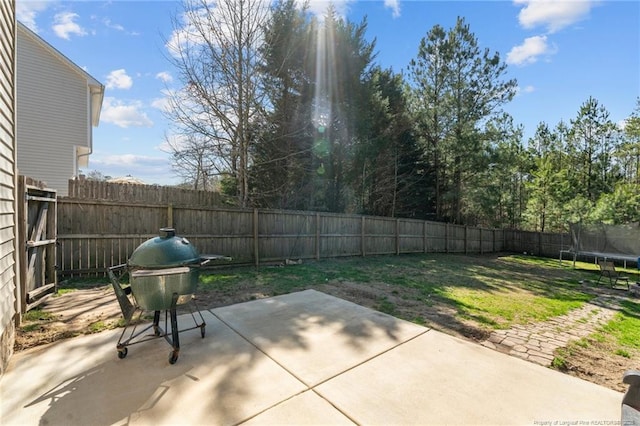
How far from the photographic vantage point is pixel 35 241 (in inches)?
155

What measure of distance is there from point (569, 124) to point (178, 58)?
25.0m

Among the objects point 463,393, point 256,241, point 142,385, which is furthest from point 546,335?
point 256,241

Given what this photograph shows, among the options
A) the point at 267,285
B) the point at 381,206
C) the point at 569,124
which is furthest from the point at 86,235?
the point at 569,124

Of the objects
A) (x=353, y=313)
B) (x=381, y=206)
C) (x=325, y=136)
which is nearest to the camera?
(x=353, y=313)

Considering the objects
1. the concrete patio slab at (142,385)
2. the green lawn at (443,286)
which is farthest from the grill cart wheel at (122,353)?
the green lawn at (443,286)

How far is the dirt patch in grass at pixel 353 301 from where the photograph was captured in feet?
10.0

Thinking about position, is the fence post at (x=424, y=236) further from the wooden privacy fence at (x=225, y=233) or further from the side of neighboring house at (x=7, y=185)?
the side of neighboring house at (x=7, y=185)

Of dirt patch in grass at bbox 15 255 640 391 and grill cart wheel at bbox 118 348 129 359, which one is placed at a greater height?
grill cart wheel at bbox 118 348 129 359

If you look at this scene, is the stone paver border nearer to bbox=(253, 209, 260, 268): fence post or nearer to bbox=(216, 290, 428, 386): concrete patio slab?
bbox=(216, 290, 428, 386): concrete patio slab

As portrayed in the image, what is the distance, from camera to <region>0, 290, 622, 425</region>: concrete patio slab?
191 centimetres

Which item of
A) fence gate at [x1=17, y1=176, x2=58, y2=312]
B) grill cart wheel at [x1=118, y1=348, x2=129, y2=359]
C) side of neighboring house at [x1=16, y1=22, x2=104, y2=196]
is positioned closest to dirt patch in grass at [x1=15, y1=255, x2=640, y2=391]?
fence gate at [x1=17, y1=176, x2=58, y2=312]

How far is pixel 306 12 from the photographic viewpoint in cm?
1093

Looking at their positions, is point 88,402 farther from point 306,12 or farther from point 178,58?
point 306,12

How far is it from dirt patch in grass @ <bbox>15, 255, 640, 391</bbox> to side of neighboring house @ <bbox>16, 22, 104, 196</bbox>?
27.0 feet
